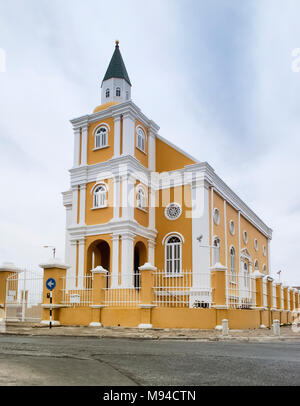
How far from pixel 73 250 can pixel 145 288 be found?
891cm

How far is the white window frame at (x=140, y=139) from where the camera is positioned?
2505cm

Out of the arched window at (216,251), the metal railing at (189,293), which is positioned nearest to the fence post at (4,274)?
the metal railing at (189,293)

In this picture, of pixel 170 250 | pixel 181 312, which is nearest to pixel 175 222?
pixel 170 250

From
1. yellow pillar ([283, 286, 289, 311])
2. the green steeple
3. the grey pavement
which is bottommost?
the grey pavement

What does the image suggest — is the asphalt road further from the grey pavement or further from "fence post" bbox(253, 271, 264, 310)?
"fence post" bbox(253, 271, 264, 310)

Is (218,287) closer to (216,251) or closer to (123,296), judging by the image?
A: (123,296)

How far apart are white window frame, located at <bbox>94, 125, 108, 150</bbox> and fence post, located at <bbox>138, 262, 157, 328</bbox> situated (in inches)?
413

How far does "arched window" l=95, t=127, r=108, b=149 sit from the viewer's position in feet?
82.4

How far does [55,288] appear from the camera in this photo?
1788 centimetres

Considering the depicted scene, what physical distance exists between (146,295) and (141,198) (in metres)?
9.06

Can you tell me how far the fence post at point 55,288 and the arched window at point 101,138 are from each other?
8.88m

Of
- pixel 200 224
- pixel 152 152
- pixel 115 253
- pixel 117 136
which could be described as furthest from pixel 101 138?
pixel 200 224

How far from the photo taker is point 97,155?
25062 mm

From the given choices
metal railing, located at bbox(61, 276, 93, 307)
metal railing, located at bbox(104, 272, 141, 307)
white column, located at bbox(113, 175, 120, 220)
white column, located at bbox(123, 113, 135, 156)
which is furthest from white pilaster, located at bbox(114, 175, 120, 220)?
metal railing, located at bbox(104, 272, 141, 307)
